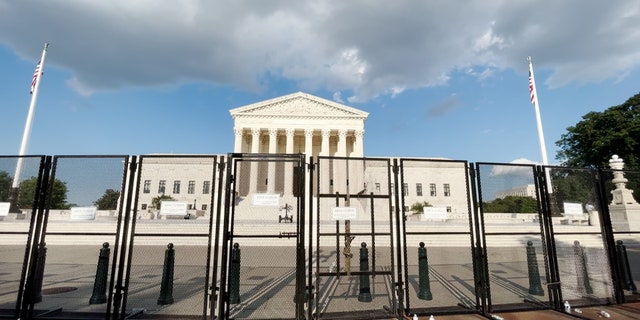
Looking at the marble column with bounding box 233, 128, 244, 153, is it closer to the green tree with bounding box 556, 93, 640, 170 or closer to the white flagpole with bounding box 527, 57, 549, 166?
the white flagpole with bounding box 527, 57, 549, 166

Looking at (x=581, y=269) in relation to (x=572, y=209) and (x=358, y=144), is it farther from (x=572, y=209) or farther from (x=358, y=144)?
(x=358, y=144)

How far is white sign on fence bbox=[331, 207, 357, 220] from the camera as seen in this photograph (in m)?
6.80

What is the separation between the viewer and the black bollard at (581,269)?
834 centimetres

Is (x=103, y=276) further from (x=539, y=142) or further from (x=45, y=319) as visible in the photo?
(x=539, y=142)

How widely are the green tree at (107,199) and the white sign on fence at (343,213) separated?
4.79 meters

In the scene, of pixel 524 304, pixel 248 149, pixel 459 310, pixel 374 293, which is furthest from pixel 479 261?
pixel 248 149

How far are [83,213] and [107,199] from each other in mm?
506

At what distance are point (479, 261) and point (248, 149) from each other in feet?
234

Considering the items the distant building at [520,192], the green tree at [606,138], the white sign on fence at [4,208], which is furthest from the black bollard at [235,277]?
the green tree at [606,138]

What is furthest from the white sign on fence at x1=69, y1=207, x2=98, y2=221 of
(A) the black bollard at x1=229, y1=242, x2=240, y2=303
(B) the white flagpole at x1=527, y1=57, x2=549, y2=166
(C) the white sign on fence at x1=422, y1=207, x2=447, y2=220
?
(B) the white flagpole at x1=527, y1=57, x2=549, y2=166

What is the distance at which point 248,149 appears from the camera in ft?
247

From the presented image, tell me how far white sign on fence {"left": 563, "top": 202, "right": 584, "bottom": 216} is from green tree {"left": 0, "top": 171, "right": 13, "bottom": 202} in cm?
1316

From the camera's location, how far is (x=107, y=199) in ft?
22.8

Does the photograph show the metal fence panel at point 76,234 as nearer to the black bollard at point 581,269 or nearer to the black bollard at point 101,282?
the black bollard at point 101,282
